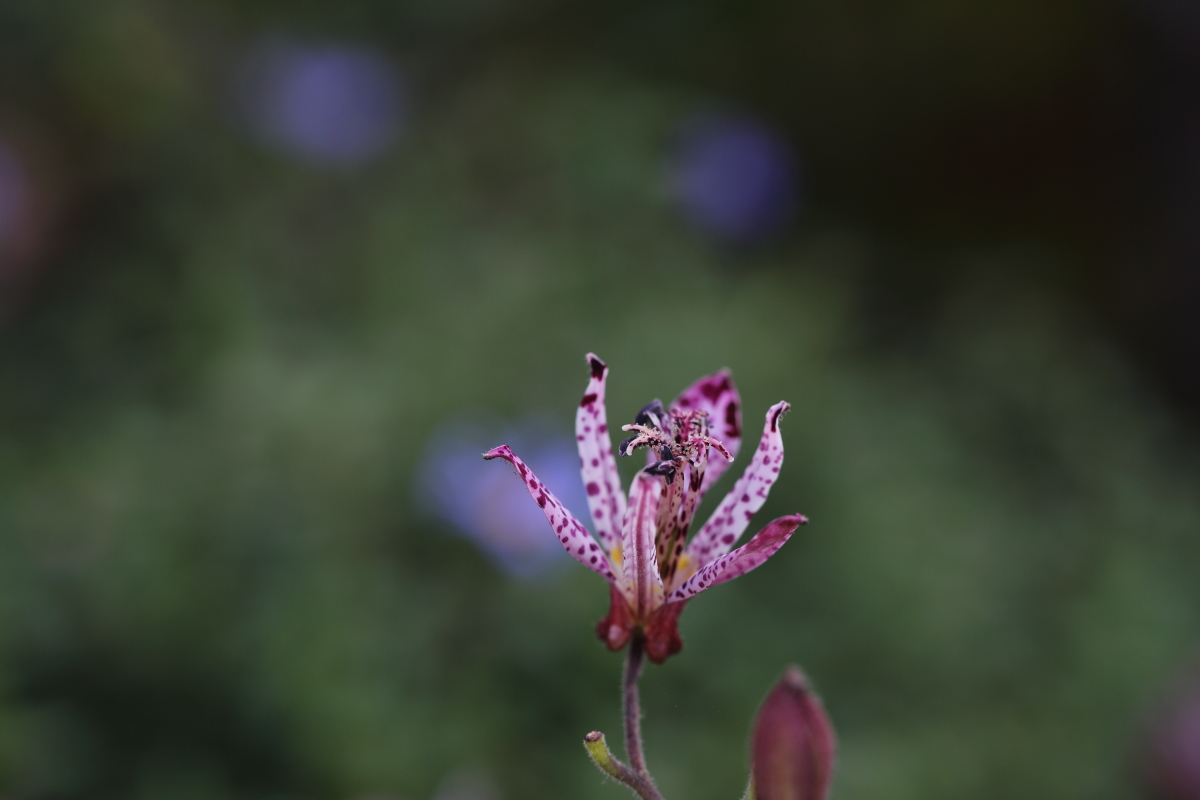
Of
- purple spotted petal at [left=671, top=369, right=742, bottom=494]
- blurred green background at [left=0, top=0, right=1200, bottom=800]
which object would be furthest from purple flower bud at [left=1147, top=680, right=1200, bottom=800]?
purple spotted petal at [left=671, top=369, right=742, bottom=494]

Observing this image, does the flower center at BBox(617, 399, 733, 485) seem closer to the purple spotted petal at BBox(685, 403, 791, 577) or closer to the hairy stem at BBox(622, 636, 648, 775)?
the purple spotted petal at BBox(685, 403, 791, 577)

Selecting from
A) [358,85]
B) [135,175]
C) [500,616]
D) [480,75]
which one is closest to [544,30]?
[480,75]

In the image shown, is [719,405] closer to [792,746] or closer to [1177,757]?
[792,746]

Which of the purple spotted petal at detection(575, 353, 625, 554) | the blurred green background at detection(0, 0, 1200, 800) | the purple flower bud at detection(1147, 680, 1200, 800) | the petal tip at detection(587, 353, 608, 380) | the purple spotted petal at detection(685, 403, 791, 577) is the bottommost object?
the purple spotted petal at detection(685, 403, 791, 577)

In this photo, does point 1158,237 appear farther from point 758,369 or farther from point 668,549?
point 668,549

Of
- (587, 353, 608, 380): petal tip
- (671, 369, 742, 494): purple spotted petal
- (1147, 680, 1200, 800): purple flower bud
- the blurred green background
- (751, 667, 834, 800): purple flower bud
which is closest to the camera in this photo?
(751, 667, 834, 800): purple flower bud

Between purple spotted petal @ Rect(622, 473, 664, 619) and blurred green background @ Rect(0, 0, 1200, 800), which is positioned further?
blurred green background @ Rect(0, 0, 1200, 800)

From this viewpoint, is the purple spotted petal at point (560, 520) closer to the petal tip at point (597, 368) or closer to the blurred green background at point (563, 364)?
the petal tip at point (597, 368)

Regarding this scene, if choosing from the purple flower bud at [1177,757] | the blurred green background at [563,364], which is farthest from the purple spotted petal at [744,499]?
the purple flower bud at [1177,757]
